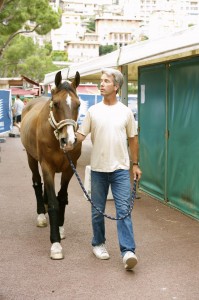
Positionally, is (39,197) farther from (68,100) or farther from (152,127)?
(152,127)

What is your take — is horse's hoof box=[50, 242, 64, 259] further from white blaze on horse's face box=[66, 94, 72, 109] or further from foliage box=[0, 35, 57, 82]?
foliage box=[0, 35, 57, 82]

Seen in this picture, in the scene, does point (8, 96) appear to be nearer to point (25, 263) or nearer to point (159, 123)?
point (159, 123)

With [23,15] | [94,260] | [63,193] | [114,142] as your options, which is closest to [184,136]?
[63,193]

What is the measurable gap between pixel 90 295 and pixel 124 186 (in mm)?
1140

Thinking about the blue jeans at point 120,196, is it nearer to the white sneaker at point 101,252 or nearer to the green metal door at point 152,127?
the white sneaker at point 101,252

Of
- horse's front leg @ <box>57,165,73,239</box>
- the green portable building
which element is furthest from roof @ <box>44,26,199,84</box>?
horse's front leg @ <box>57,165,73,239</box>

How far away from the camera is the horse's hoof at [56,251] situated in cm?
505

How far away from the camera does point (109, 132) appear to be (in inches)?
185

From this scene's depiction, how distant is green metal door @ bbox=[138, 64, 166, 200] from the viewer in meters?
7.79

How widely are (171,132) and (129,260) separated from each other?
3.28m

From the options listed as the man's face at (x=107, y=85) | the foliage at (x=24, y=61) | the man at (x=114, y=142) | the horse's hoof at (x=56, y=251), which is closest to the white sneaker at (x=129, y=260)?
the man at (x=114, y=142)

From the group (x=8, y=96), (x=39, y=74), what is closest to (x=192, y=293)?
(x=8, y=96)

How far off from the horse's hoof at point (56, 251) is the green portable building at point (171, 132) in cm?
239

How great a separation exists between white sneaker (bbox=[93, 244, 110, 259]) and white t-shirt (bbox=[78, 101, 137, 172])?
0.91 meters
